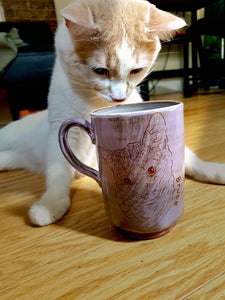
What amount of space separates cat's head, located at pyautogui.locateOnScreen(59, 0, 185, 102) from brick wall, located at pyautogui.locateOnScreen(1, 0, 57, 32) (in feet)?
9.11

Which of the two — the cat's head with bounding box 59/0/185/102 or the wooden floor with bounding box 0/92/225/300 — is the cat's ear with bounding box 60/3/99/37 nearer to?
the cat's head with bounding box 59/0/185/102

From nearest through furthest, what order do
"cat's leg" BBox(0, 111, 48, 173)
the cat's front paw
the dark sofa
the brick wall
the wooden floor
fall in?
the wooden floor
the cat's front paw
"cat's leg" BBox(0, 111, 48, 173)
the dark sofa
the brick wall

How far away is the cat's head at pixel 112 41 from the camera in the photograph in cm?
52

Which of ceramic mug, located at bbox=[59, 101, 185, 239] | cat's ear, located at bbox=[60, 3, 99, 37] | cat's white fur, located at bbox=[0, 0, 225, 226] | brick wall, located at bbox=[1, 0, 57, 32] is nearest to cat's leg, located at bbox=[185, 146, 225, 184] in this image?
cat's white fur, located at bbox=[0, 0, 225, 226]

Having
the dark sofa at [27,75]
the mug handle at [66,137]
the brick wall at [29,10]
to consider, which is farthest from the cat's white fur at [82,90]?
the brick wall at [29,10]

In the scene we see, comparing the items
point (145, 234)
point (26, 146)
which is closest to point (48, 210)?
point (145, 234)

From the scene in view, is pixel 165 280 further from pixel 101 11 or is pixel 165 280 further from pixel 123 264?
pixel 101 11

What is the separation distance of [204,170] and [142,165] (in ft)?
0.93

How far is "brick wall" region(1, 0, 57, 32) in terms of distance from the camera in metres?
2.86

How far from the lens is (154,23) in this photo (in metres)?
0.57

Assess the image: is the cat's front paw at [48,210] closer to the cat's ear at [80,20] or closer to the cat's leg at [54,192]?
the cat's leg at [54,192]

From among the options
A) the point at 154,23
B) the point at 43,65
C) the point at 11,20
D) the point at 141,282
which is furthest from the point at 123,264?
the point at 11,20

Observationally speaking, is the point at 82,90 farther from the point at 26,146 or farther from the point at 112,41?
the point at 26,146

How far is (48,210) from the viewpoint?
48cm
